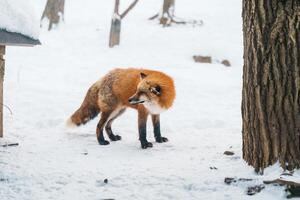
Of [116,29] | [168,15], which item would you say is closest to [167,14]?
[168,15]

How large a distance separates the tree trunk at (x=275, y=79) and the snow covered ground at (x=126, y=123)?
27cm

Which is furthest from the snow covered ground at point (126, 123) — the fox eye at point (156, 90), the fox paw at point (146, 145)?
the fox eye at point (156, 90)

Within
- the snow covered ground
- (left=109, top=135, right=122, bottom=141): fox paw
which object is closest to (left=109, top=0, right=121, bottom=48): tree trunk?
Result: the snow covered ground

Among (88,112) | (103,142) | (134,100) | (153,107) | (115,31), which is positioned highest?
(115,31)

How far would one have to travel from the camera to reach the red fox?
637 cm

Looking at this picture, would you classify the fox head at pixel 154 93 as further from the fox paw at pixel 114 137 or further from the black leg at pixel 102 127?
the fox paw at pixel 114 137

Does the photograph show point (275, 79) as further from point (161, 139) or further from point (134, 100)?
point (161, 139)

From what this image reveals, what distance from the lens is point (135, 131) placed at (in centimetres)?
767

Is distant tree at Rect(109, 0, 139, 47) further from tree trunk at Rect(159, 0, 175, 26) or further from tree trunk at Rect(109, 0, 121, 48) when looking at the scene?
tree trunk at Rect(159, 0, 175, 26)

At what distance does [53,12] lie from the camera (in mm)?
17766

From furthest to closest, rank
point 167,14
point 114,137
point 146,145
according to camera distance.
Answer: point 167,14, point 114,137, point 146,145

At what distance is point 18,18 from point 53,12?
12.2 m

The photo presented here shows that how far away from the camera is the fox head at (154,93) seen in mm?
6309

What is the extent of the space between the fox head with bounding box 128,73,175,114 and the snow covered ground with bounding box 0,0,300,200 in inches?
23.9
